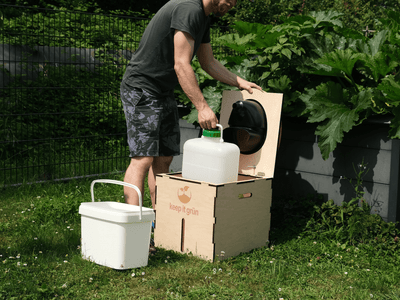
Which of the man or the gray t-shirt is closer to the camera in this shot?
the man

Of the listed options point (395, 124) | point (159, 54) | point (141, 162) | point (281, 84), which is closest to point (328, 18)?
point (281, 84)

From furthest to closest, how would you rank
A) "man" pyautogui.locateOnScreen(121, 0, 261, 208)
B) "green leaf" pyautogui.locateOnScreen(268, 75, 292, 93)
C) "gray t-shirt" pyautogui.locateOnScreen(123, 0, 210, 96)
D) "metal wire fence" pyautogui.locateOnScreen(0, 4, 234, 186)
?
"metal wire fence" pyautogui.locateOnScreen(0, 4, 234, 186), "green leaf" pyautogui.locateOnScreen(268, 75, 292, 93), "gray t-shirt" pyautogui.locateOnScreen(123, 0, 210, 96), "man" pyautogui.locateOnScreen(121, 0, 261, 208)

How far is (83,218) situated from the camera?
115 inches

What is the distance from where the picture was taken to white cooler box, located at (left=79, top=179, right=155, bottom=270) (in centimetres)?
276

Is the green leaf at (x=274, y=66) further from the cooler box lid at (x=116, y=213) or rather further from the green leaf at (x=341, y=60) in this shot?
the cooler box lid at (x=116, y=213)

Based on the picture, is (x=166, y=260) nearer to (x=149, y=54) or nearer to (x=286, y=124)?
(x=149, y=54)

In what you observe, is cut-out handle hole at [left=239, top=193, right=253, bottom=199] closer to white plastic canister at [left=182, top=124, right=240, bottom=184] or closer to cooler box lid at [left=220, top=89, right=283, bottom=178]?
white plastic canister at [left=182, top=124, right=240, bottom=184]

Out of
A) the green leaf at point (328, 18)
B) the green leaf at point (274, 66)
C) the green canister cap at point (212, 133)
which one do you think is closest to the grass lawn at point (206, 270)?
the green canister cap at point (212, 133)

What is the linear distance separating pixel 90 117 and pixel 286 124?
223cm

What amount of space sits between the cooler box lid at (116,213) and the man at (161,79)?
0.31m

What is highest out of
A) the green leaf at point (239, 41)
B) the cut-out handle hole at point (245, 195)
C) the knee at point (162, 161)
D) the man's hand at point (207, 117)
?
the green leaf at point (239, 41)

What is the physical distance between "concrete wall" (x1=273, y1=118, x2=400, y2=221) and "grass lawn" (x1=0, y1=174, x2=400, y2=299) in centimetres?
23

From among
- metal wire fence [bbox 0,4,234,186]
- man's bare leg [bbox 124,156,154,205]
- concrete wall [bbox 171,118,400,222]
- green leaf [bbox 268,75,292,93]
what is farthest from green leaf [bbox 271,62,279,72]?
metal wire fence [bbox 0,4,234,186]

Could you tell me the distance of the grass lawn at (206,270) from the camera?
2.56 metres
